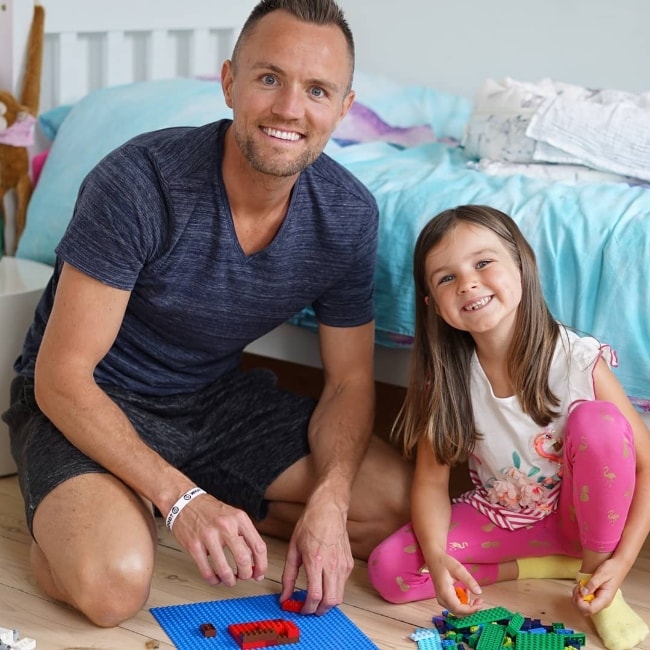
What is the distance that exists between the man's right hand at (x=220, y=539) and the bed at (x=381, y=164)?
0.51 meters

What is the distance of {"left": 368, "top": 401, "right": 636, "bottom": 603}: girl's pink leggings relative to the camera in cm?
139

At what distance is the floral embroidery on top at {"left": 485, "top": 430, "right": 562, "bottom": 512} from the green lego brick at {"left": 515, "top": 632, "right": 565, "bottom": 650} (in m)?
0.21

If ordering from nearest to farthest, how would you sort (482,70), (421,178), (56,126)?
(421,178) → (56,126) → (482,70)

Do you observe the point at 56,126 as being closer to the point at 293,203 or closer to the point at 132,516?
the point at 293,203

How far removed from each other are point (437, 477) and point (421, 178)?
0.56 metres

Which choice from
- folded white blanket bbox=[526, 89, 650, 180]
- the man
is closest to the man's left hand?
the man

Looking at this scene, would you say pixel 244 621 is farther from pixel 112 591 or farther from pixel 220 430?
pixel 220 430

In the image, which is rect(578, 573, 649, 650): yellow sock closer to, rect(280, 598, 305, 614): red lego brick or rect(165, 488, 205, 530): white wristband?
rect(280, 598, 305, 614): red lego brick

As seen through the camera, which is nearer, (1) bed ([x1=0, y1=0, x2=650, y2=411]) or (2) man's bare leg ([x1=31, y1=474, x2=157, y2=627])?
(2) man's bare leg ([x1=31, y1=474, x2=157, y2=627])

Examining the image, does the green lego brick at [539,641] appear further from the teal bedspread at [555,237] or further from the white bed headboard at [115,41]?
the white bed headboard at [115,41]

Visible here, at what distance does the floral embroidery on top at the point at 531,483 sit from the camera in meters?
1.49

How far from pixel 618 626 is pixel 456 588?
21cm

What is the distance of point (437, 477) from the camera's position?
5.13 feet

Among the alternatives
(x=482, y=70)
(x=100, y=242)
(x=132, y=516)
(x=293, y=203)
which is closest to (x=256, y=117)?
(x=293, y=203)
